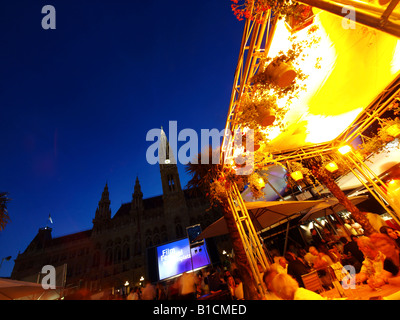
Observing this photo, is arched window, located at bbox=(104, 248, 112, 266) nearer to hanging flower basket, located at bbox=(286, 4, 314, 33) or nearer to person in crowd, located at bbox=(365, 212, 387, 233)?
person in crowd, located at bbox=(365, 212, 387, 233)

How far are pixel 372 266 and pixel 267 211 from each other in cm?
345

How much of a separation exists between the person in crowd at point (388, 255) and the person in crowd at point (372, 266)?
3.7 inches

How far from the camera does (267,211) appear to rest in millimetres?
6781

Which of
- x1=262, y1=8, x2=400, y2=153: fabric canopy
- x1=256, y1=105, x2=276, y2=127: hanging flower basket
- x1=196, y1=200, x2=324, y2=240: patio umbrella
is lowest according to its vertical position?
x1=196, y1=200, x2=324, y2=240: patio umbrella

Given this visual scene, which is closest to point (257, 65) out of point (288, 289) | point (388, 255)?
point (288, 289)

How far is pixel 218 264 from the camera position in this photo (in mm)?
19844

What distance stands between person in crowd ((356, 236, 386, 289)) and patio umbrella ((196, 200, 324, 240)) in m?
2.52

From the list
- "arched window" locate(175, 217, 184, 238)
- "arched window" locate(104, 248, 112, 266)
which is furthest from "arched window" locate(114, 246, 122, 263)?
"arched window" locate(175, 217, 184, 238)

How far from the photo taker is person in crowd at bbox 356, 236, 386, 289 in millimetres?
3053

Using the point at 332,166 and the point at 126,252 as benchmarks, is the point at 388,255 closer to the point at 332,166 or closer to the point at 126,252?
the point at 332,166

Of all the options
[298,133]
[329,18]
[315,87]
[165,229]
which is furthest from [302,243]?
[165,229]

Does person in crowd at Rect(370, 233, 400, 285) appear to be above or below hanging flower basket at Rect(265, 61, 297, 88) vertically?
below
